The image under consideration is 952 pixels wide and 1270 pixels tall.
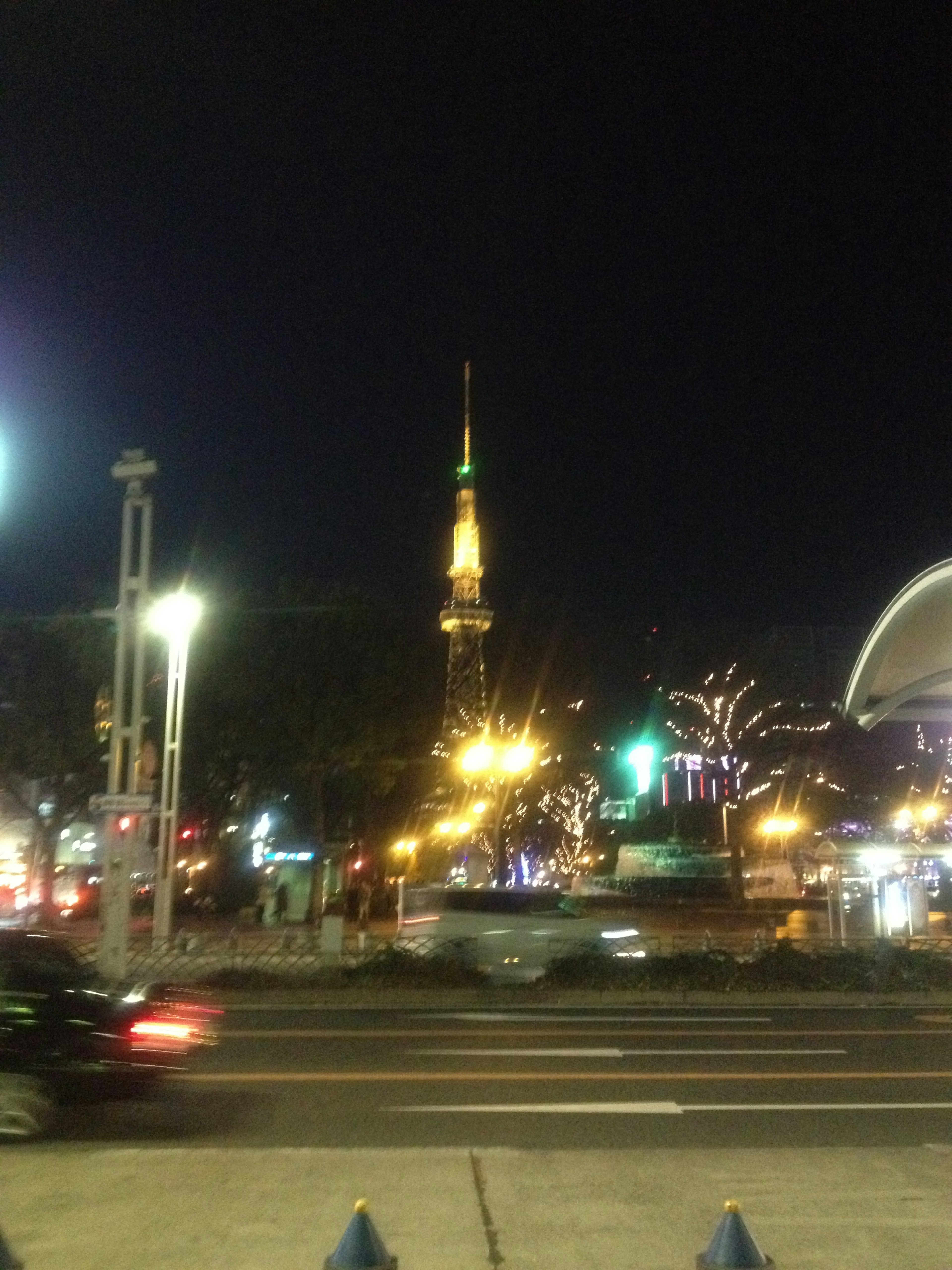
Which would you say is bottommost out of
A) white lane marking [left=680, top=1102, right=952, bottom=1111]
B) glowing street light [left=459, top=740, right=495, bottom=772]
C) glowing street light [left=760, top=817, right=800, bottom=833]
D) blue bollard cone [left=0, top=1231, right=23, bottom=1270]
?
white lane marking [left=680, top=1102, right=952, bottom=1111]

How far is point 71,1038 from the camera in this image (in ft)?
30.4

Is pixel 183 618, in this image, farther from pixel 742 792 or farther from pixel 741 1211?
pixel 742 792

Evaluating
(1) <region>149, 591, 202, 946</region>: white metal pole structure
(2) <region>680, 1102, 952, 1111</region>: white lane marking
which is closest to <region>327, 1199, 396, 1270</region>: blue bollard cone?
(2) <region>680, 1102, 952, 1111</region>: white lane marking

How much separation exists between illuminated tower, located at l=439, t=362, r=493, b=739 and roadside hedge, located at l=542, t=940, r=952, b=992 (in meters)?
21.8

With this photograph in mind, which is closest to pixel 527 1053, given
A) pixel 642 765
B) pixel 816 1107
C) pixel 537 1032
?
pixel 537 1032

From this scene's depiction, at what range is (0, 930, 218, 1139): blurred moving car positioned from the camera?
360 inches

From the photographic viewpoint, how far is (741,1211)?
7094mm

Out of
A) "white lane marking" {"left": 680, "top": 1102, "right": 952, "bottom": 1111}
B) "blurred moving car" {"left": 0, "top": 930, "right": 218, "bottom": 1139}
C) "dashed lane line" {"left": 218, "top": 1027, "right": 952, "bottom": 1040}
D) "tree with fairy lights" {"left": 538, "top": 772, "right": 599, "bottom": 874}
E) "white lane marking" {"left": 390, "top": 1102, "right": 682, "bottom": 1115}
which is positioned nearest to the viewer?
"blurred moving car" {"left": 0, "top": 930, "right": 218, "bottom": 1139}

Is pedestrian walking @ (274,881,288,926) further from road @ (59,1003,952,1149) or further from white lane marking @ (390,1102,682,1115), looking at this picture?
white lane marking @ (390,1102,682,1115)

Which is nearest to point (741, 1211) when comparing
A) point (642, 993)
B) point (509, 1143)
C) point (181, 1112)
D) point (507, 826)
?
point (509, 1143)

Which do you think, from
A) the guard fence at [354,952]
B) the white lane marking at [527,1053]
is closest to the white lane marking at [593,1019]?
the guard fence at [354,952]

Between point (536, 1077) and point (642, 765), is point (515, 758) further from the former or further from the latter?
point (536, 1077)

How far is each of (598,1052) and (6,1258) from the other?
400 inches

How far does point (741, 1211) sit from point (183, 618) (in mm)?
21682
